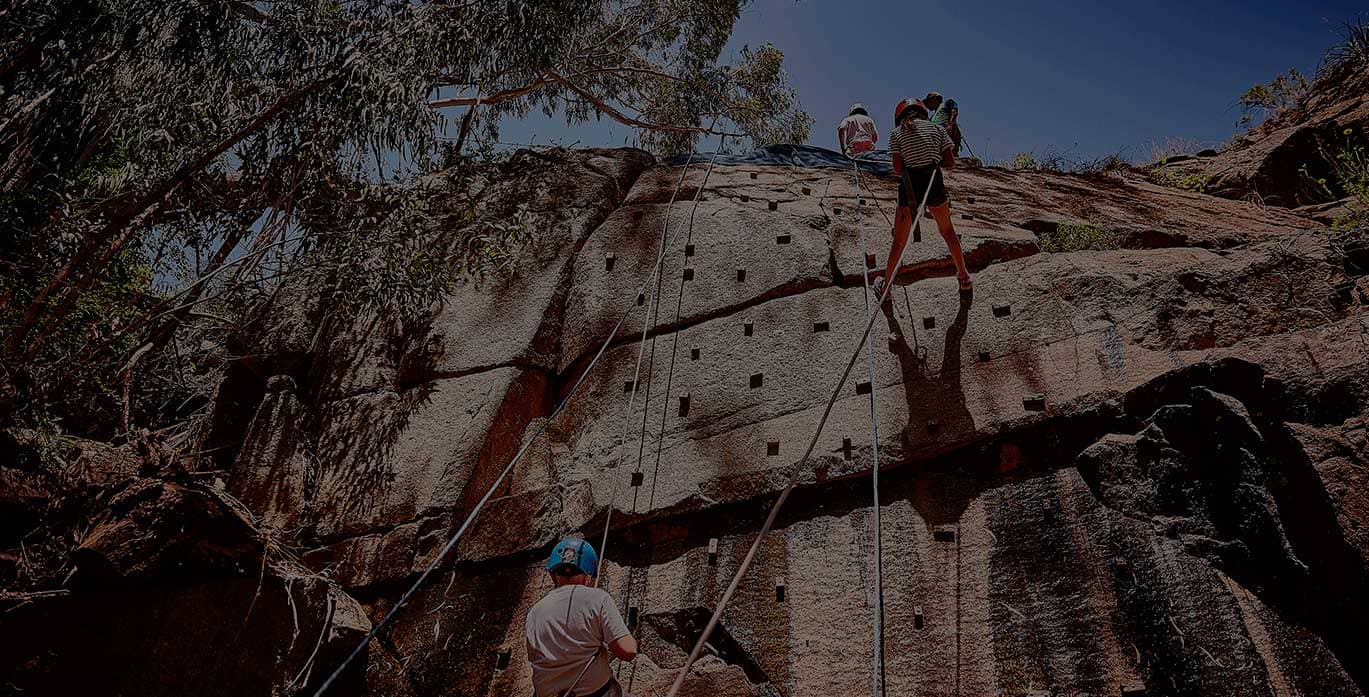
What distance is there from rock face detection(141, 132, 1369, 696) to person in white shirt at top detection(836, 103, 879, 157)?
90 cm

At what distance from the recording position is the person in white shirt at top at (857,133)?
10328mm

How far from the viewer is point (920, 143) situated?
733 cm

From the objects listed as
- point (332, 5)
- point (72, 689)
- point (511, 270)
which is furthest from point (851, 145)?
point (72, 689)

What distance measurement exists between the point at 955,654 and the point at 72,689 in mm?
6581

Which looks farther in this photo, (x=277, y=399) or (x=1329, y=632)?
(x=277, y=399)

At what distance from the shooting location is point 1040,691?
518 centimetres

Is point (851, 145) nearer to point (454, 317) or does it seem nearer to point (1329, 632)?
point (454, 317)

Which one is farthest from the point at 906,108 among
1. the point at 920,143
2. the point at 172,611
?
the point at 172,611

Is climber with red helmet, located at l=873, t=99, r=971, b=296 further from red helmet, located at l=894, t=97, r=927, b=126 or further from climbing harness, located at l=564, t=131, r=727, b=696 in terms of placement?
climbing harness, located at l=564, t=131, r=727, b=696

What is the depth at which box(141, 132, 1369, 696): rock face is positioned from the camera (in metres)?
5.28

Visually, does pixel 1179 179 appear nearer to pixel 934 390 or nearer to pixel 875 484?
pixel 934 390

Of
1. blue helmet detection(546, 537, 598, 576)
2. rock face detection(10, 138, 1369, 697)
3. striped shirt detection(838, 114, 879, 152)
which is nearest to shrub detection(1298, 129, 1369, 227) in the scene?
rock face detection(10, 138, 1369, 697)

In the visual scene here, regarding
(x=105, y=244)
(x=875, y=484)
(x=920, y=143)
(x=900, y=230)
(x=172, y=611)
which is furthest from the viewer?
(x=105, y=244)

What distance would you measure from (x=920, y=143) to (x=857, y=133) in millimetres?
3206
